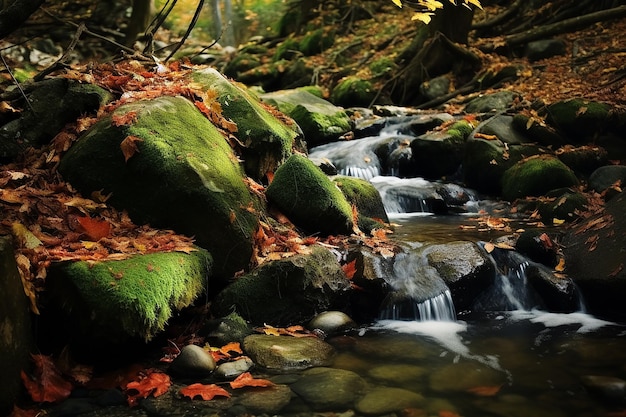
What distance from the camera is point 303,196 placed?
5.58 metres

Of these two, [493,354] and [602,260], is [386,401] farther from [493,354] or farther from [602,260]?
[602,260]

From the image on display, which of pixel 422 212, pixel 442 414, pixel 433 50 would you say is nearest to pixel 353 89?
pixel 433 50

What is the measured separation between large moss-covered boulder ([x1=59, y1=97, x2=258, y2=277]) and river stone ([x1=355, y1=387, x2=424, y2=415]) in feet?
5.72

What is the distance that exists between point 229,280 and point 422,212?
4.87 meters

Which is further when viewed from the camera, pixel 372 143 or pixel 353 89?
pixel 353 89

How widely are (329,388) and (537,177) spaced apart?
625cm

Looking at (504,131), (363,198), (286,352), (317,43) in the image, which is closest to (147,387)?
(286,352)

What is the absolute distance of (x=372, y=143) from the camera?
35.7 ft

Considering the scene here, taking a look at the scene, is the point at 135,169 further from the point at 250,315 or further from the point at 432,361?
the point at 432,361

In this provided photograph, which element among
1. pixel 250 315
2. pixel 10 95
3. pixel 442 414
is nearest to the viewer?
pixel 442 414

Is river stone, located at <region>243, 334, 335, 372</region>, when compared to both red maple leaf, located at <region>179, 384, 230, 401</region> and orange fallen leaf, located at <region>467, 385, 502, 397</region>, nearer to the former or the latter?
red maple leaf, located at <region>179, 384, 230, 401</region>

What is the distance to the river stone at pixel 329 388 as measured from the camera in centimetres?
330

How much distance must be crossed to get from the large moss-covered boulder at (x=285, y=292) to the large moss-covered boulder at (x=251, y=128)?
5.27 ft

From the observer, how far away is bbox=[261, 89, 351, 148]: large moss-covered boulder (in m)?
11.3
